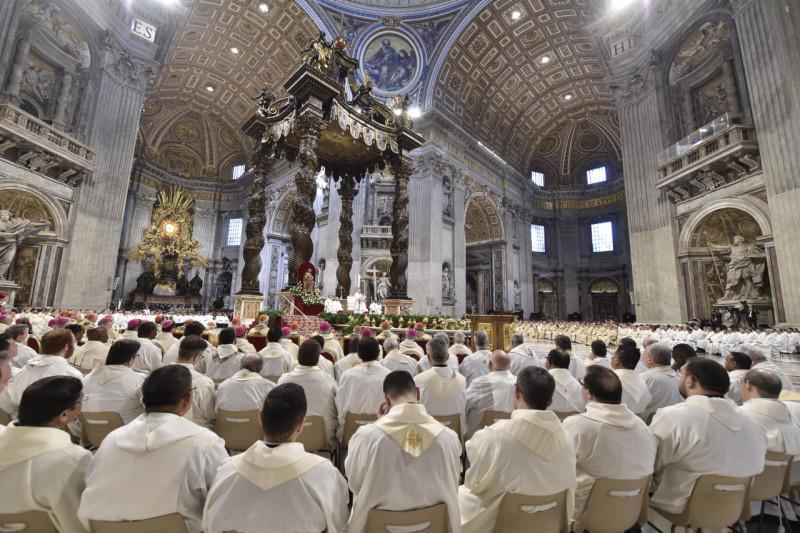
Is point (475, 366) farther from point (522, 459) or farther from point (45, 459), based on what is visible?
point (45, 459)

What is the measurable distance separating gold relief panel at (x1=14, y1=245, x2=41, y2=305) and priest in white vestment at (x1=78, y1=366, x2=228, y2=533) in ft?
44.4

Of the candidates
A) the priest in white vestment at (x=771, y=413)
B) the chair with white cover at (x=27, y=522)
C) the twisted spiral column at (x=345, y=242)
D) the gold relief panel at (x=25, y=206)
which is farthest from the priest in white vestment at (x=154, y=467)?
the gold relief panel at (x=25, y=206)

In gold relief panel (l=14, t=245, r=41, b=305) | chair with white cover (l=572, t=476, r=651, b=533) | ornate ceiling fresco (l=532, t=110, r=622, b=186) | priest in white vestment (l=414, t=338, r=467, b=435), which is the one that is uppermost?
ornate ceiling fresco (l=532, t=110, r=622, b=186)

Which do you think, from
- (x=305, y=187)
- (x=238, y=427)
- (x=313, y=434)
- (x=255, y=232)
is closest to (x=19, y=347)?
(x=238, y=427)

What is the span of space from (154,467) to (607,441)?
6.51 ft

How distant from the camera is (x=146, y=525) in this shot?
1.27m

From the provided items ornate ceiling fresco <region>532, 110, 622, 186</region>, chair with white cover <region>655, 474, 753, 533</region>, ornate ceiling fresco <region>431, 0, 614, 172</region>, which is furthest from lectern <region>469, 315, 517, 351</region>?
→ ornate ceiling fresco <region>532, 110, 622, 186</region>

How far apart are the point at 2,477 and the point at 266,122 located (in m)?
9.05

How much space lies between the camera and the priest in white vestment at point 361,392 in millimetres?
2873

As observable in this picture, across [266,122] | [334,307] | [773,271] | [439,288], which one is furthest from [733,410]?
[439,288]

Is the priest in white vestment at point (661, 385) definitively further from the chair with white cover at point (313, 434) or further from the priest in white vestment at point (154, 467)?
the priest in white vestment at point (154, 467)

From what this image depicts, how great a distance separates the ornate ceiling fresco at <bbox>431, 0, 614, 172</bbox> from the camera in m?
17.0

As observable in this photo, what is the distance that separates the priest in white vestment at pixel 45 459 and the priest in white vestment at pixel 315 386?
153 centimetres

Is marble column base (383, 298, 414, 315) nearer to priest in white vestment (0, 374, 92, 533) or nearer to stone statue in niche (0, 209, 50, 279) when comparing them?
priest in white vestment (0, 374, 92, 533)
